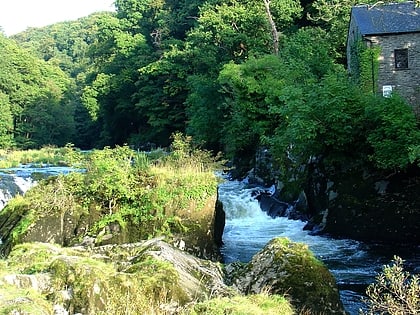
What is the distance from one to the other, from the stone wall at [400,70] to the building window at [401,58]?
13 cm

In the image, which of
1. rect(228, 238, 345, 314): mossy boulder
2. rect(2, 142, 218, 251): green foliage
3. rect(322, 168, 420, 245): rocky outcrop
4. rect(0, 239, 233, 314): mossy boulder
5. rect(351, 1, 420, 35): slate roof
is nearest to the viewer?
rect(0, 239, 233, 314): mossy boulder

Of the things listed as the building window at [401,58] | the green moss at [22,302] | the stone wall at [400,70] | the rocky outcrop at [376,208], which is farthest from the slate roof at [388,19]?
the green moss at [22,302]

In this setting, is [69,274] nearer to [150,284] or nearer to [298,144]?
[150,284]

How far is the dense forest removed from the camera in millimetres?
16672

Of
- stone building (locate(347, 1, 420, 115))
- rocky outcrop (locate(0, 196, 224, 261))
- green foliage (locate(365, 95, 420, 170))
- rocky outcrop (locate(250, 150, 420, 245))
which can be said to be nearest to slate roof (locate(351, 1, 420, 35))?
stone building (locate(347, 1, 420, 115))

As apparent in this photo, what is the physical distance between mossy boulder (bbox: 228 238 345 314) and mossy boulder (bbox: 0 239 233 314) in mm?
603

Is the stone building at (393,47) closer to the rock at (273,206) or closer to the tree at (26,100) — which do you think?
the rock at (273,206)

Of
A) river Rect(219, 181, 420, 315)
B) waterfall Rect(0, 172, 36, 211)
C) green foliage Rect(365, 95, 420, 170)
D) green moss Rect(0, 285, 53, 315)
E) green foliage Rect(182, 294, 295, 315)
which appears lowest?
river Rect(219, 181, 420, 315)

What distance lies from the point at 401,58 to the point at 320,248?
488 inches

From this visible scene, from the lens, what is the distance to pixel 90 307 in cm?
598

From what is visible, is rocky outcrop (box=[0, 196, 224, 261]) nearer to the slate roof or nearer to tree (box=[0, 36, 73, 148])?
the slate roof

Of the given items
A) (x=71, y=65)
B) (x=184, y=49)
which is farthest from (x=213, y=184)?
(x=71, y=65)

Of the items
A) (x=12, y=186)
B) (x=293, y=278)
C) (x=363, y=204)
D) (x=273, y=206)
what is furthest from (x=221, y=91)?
(x=293, y=278)

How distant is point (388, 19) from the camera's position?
23.5 meters
